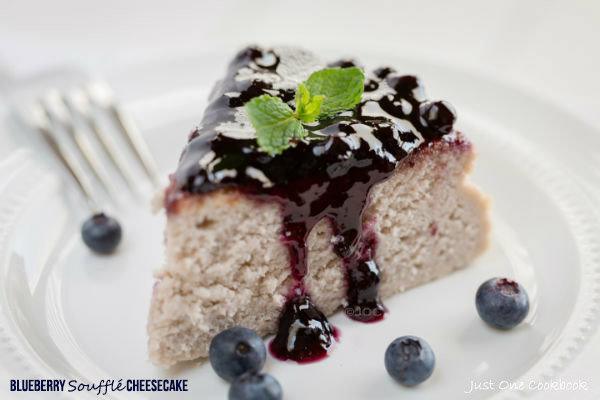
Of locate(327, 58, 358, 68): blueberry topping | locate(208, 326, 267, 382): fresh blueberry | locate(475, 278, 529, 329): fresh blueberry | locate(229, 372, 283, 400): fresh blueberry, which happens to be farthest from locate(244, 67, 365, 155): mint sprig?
locate(475, 278, 529, 329): fresh blueberry

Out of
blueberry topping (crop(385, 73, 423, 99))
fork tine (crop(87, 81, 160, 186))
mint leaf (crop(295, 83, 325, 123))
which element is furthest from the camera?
fork tine (crop(87, 81, 160, 186))

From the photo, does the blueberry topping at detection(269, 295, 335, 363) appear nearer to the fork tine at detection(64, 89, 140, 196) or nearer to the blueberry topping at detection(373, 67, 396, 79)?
the blueberry topping at detection(373, 67, 396, 79)

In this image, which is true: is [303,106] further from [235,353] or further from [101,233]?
[101,233]

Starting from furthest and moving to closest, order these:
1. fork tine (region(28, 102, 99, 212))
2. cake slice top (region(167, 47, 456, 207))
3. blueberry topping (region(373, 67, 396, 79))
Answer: fork tine (region(28, 102, 99, 212)) → blueberry topping (region(373, 67, 396, 79)) → cake slice top (region(167, 47, 456, 207))

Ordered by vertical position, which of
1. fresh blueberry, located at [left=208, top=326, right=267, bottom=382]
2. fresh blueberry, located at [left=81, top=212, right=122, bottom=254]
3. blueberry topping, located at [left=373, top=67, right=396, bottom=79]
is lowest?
fresh blueberry, located at [left=81, top=212, right=122, bottom=254]

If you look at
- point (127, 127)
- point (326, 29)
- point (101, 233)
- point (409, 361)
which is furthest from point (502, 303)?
point (326, 29)

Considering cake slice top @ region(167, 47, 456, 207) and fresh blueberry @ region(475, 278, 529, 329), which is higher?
cake slice top @ region(167, 47, 456, 207)

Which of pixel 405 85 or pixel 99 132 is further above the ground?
pixel 405 85
